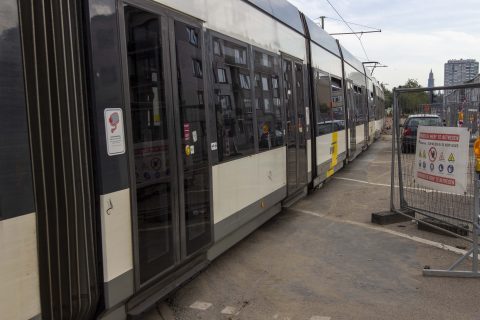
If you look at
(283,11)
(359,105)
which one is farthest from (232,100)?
(359,105)

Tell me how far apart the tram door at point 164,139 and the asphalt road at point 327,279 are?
2.29 ft

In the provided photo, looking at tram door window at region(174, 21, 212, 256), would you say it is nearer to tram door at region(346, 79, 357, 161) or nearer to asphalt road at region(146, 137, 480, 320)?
asphalt road at region(146, 137, 480, 320)

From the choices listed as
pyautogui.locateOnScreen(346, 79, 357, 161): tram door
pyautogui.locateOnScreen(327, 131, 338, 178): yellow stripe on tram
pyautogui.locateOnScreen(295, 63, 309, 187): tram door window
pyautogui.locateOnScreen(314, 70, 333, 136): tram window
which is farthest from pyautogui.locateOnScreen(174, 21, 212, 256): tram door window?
pyautogui.locateOnScreen(346, 79, 357, 161): tram door

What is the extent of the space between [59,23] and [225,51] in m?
2.58

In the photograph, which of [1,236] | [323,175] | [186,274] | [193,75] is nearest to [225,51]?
[193,75]

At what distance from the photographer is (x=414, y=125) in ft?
25.7

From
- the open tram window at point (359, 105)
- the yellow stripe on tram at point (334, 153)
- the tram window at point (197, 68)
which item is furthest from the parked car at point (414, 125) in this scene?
the open tram window at point (359, 105)

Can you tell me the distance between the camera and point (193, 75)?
4.44m

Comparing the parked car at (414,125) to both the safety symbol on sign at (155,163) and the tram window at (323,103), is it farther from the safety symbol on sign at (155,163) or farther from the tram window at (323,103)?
the safety symbol on sign at (155,163)

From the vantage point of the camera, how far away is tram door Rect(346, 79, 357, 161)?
14.6 meters

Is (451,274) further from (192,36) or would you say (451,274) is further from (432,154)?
(192,36)

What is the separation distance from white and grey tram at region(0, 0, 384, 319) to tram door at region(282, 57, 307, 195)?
1577 mm

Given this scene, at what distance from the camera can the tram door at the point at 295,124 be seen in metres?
7.70

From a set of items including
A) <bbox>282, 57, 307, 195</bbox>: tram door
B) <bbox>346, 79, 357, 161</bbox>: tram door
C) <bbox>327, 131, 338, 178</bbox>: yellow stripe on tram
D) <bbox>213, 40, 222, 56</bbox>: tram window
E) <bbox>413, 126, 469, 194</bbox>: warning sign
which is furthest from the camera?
<bbox>346, 79, 357, 161</bbox>: tram door
